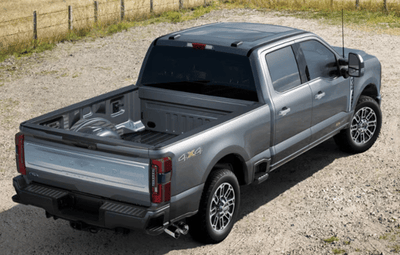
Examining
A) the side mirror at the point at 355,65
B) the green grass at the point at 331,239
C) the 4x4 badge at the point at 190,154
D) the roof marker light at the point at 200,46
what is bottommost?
the green grass at the point at 331,239

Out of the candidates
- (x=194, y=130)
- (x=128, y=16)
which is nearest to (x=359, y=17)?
(x=128, y=16)

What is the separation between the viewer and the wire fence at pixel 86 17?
16.1m

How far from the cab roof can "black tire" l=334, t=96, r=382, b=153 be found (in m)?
1.82

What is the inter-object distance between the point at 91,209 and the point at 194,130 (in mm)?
1221

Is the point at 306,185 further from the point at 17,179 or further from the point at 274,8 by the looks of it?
the point at 274,8

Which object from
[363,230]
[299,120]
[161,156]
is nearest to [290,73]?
[299,120]

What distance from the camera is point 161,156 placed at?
15.6ft

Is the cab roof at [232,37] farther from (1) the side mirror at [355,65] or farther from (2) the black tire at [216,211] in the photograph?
(2) the black tire at [216,211]

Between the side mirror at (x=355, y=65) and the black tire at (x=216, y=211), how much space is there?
2.50 metres

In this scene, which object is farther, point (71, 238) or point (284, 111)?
point (284, 111)

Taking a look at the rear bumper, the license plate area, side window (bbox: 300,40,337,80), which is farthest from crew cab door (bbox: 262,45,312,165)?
the license plate area

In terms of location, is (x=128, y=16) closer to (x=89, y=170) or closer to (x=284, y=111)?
(x=284, y=111)

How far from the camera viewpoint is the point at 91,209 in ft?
17.0

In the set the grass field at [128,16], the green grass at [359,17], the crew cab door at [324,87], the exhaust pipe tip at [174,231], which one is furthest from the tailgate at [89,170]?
the green grass at [359,17]
